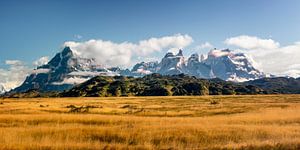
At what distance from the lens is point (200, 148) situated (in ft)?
74.5

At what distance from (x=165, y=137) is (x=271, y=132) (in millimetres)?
9677

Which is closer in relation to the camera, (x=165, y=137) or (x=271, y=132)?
(x=165, y=137)

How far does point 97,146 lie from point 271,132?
50.8ft

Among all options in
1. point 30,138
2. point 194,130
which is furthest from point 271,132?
point 30,138

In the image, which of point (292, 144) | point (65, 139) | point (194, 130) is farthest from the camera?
point (194, 130)

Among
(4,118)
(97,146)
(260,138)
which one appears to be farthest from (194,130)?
(4,118)

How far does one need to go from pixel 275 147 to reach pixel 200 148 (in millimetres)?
4652

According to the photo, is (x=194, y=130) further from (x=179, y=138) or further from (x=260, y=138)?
(x=260, y=138)

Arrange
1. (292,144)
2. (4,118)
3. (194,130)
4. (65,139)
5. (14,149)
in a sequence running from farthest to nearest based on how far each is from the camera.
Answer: (4,118)
(194,130)
(65,139)
(292,144)
(14,149)

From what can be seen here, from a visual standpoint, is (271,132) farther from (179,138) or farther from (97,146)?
(97,146)

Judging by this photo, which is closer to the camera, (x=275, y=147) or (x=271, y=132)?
(x=275, y=147)

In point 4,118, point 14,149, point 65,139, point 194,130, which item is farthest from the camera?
point 4,118

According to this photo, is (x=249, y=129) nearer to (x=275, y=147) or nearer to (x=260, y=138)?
(x=260, y=138)

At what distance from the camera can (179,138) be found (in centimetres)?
2722
